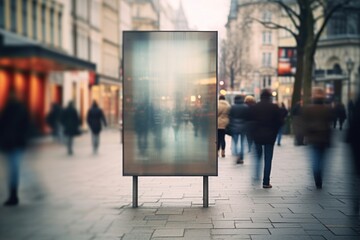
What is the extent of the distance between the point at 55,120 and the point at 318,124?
6814 mm

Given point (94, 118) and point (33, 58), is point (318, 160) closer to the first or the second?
point (94, 118)

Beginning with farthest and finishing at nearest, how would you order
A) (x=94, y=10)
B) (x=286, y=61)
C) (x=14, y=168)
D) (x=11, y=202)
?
(x=286, y=61) → (x=94, y=10) → (x=11, y=202) → (x=14, y=168)

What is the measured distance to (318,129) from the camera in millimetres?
7988

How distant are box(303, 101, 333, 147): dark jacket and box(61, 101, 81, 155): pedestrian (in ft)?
21.2

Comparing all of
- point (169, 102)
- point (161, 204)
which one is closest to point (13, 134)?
point (169, 102)

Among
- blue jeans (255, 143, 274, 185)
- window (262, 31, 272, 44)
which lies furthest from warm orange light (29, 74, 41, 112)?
window (262, 31, 272, 44)

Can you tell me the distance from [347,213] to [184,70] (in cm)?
281

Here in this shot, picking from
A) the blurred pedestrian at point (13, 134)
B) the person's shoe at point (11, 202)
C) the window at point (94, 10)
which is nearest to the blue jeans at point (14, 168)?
the blurred pedestrian at point (13, 134)

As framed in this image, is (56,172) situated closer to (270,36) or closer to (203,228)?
(203,228)

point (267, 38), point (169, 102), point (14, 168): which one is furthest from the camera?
point (267, 38)

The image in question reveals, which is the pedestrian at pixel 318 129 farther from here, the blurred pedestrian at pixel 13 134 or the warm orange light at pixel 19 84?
the warm orange light at pixel 19 84

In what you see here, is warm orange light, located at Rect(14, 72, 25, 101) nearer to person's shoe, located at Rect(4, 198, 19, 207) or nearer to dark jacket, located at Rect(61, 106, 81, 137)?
dark jacket, located at Rect(61, 106, 81, 137)

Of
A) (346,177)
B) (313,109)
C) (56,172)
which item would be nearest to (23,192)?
(56,172)

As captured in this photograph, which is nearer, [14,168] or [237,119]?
[14,168]
